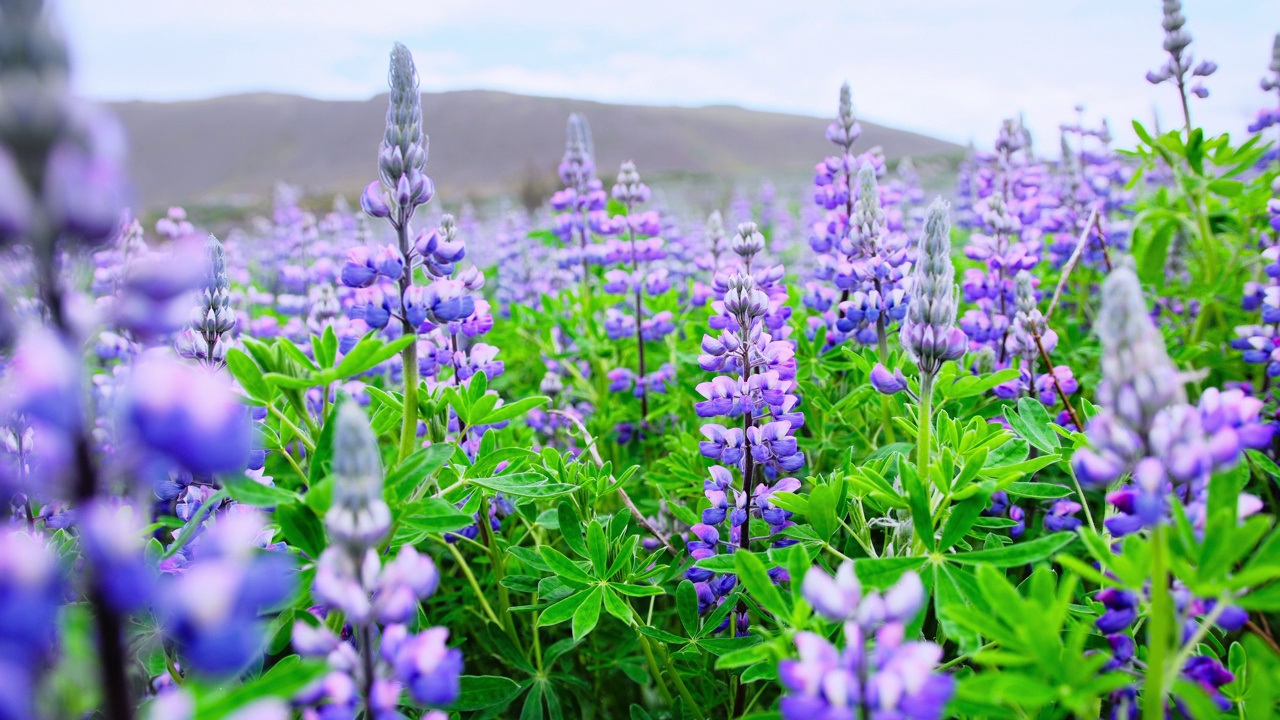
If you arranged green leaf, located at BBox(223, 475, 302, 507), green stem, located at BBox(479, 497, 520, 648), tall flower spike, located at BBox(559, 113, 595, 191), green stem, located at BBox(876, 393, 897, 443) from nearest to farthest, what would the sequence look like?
green leaf, located at BBox(223, 475, 302, 507)
green stem, located at BBox(479, 497, 520, 648)
green stem, located at BBox(876, 393, 897, 443)
tall flower spike, located at BBox(559, 113, 595, 191)

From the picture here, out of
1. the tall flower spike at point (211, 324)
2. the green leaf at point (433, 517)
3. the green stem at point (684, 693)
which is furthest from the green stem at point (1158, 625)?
the tall flower spike at point (211, 324)

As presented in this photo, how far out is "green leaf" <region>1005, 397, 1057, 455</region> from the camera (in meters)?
1.75

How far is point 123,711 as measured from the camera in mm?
739

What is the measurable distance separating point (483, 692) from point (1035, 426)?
4.54 ft

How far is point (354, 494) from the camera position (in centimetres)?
96

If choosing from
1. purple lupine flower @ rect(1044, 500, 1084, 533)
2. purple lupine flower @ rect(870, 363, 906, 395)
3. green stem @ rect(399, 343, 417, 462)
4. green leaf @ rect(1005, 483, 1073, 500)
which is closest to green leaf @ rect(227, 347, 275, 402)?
green stem @ rect(399, 343, 417, 462)

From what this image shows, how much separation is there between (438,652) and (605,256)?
2979 mm

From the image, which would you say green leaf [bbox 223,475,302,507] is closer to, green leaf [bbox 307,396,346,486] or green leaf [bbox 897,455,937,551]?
green leaf [bbox 307,396,346,486]

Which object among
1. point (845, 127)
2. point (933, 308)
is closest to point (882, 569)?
point (933, 308)

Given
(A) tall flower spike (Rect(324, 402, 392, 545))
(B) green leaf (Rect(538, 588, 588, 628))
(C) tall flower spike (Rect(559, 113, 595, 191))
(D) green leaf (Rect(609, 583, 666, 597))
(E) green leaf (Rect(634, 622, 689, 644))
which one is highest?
(C) tall flower spike (Rect(559, 113, 595, 191))

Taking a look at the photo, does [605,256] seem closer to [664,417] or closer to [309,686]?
[664,417]

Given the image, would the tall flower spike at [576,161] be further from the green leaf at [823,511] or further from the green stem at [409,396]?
the green leaf at [823,511]

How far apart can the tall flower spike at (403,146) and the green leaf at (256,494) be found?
62 centimetres

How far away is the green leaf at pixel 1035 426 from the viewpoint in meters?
1.75
